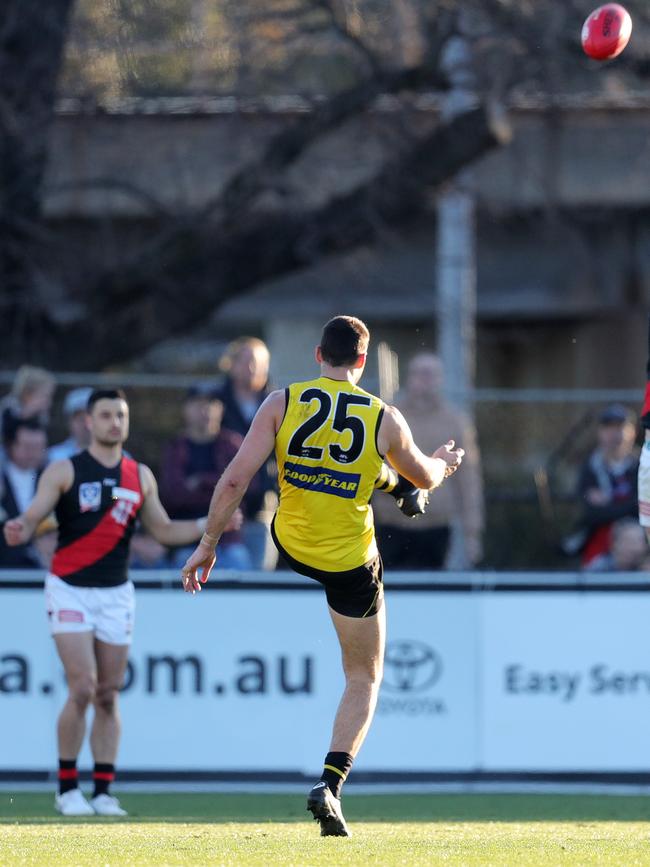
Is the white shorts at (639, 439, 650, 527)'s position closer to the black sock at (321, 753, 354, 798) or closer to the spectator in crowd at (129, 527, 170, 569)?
the black sock at (321, 753, 354, 798)

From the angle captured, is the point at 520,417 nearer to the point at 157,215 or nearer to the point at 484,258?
the point at 157,215

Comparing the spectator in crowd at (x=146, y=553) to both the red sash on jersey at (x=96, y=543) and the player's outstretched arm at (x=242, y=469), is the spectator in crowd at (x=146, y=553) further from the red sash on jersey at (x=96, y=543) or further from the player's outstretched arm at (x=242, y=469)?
the player's outstretched arm at (x=242, y=469)

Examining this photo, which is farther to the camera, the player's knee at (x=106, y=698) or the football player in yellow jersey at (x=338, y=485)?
the player's knee at (x=106, y=698)

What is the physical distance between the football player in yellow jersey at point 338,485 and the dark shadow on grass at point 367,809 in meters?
1.68

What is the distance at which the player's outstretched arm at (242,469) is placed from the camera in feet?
24.2

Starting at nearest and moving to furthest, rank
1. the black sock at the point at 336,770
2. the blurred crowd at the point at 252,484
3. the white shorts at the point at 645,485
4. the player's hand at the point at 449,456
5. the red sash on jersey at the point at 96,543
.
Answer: the black sock at the point at 336,770 → the player's hand at the point at 449,456 → the white shorts at the point at 645,485 → the red sash on jersey at the point at 96,543 → the blurred crowd at the point at 252,484

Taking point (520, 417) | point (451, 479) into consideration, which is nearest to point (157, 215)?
point (520, 417)

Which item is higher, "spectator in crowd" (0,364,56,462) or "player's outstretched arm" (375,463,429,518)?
"spectator in crowd" (0,364,56,462)

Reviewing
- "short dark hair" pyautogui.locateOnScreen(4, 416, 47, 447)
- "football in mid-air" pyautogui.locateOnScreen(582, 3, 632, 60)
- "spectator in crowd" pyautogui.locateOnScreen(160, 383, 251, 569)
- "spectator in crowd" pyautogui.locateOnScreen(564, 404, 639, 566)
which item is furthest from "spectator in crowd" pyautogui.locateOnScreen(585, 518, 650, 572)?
"short dark hair" pyautogui.locateOnScreen(4, 416, 47, 447)

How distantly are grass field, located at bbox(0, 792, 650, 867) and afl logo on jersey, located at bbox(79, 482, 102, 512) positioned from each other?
5.57 ft

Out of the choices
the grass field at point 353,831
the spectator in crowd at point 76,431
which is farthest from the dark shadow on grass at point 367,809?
the spectator in crowd at point 76,431

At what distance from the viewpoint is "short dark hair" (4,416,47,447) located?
38.1 feet

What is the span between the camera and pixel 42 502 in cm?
923

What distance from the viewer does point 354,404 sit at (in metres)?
7.51
